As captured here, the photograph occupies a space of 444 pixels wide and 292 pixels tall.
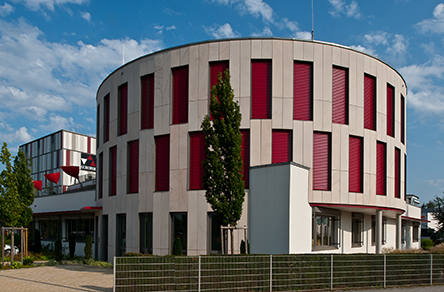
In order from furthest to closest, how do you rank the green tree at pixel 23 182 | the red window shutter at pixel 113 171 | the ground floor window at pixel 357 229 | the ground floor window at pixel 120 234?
the green tree at pixel 23 182 → the red window shutter at pixel 113 171 → the ground floor window at pixel 120 234 → the ground floor window at pixel 357 229

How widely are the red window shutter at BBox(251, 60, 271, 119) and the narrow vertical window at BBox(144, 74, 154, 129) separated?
5.71m

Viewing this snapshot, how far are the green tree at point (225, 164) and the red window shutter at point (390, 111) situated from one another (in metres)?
13.0

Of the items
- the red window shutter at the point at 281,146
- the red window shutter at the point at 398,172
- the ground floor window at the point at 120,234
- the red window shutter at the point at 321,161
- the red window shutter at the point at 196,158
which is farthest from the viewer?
the red window shutter at the point at 398,172

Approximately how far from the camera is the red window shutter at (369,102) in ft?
74.9

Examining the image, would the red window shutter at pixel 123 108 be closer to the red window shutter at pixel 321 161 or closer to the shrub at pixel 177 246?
the shrub at pixel 177 246

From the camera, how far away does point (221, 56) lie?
2092 centimetres

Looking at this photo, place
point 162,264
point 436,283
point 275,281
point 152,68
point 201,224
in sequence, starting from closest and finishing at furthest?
point 162,264
point 275,281
point 436,283
point 201,224
point 152,68

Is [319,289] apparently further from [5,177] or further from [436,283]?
[5,177]

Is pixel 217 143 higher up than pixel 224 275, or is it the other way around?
pixel 217 143

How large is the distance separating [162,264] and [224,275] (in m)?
1.94

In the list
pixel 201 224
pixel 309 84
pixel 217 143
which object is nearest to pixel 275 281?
pixel 217 143

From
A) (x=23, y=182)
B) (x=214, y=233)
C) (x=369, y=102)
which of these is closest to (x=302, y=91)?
(x=369, y=102)

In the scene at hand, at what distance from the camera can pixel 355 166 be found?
21984mm

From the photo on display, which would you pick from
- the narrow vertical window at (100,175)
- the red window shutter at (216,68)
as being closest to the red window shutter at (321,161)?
the red window shutter at (216,68)
